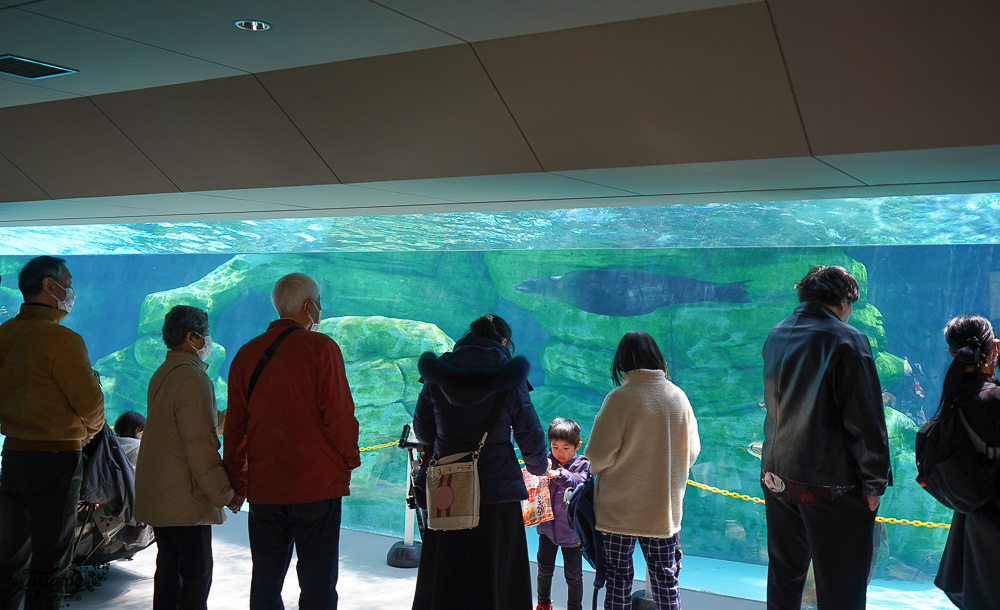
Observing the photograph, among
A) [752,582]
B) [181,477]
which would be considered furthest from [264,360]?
[752,582]

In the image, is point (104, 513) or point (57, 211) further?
point (57, 211)

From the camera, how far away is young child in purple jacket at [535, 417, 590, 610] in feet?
14.2

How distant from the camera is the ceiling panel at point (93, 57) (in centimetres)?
314

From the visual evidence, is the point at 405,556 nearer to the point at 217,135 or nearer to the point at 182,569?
the point at 182,569

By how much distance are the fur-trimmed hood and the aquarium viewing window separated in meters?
2.05

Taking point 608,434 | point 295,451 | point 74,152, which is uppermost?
point 74,152

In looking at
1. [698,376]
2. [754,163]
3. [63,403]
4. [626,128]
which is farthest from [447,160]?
[698,376]

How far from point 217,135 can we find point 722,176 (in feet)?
10.2

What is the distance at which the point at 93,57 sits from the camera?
3688 mm

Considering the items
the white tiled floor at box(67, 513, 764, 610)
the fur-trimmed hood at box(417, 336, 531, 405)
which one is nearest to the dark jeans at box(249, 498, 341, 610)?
the fur-trimmed hood at box(417, 336, 531, 405)

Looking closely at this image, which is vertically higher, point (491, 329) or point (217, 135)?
point (217, 135)

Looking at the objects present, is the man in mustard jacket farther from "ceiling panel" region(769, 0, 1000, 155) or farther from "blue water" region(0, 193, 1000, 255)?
"ceiling panel" region(769, 0, 1000, 155)

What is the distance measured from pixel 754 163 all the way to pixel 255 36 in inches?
91.4

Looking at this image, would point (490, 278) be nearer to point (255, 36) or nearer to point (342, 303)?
point (342, 303)
